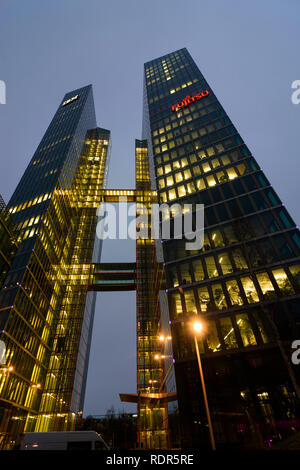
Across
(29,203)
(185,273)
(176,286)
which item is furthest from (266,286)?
(29,203)

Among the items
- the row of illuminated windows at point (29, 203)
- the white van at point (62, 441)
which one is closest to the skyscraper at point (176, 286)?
the row of illuminated windows at point (29, 203)

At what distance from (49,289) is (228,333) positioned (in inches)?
1608

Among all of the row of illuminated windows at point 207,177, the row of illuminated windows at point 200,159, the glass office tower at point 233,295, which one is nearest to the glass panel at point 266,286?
the glass office tower at point 233,295

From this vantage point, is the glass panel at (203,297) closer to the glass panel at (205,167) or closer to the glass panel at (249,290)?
the glass panel at (249,290)

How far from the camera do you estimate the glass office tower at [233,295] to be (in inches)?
893

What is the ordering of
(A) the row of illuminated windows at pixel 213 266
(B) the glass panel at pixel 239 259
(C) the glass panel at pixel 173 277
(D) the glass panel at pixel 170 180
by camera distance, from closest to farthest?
(B) the glass panel at pixel 239 259 < (A) the row of illuminated windows at pixel 213 266 < (C) the glass panel at pixel 173 277 < (D) the glass panel at pixel 170 180

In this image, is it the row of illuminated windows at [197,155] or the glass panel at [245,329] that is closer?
the glass panel at [245,329]

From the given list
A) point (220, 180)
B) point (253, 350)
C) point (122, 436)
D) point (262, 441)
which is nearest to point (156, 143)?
point (220, 180)

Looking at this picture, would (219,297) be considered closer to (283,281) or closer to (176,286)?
(176,286)

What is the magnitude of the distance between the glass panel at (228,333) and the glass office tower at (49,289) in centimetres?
2711

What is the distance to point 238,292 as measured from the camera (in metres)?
29.0

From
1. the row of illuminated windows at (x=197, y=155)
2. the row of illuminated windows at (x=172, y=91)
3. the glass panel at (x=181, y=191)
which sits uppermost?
the row of illuminated windows at (x=172, y=91)

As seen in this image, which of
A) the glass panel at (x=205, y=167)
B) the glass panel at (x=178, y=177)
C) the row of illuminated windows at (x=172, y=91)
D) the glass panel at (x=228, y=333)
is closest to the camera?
the glass panel at (x=228, y=333)

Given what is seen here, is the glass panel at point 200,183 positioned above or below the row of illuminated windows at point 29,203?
below
